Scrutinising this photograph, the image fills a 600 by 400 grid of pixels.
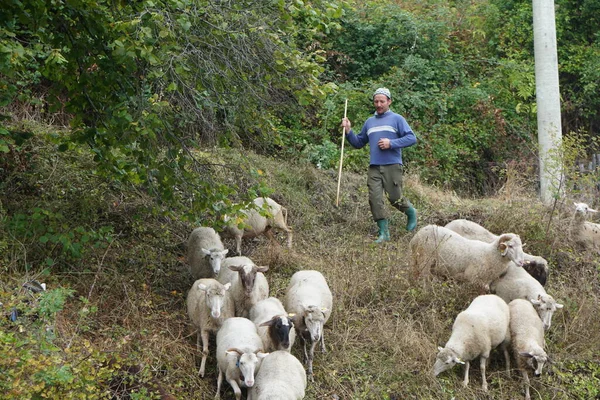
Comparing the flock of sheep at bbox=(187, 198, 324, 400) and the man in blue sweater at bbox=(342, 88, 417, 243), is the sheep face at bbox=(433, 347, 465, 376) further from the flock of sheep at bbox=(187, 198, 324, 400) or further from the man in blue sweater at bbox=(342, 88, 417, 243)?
the man in blue sweater at bbox=(342, 88, 417, 243)

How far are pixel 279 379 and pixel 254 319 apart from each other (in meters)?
1.42

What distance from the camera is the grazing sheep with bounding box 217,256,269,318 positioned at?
28.1 ft

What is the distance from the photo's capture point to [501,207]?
11656 mm

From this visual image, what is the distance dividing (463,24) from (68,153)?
11865 millimetres

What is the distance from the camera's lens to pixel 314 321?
7.89 metres

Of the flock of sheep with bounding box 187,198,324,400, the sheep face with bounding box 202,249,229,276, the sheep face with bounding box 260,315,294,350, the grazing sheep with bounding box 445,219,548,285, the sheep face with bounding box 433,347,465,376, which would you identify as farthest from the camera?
the grazing sheep with bounding box 445,219,548,285

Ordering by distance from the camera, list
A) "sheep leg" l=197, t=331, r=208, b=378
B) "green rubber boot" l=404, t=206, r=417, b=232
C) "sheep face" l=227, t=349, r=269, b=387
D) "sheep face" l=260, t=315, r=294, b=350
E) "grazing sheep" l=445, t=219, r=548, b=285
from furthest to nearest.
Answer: "green rubber boot" l=404, t=206, r=417, b=232
"grazing sheep" l=445, t=219, r=548, b=285
"sheep leg" l=197, t=331, r=208, b=378
"sheep face" l=260, t=315, r=294, b=350
"sheep face" l=227, t=349, r=269, b=387

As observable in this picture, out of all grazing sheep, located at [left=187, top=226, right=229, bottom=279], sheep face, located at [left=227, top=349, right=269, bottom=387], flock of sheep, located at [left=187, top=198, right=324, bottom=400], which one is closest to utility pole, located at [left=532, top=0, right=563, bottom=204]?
flock of sheep, located at [left=187, top=198, right=324, bottom=400]

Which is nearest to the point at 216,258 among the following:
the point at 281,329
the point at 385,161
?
the point at 281,329

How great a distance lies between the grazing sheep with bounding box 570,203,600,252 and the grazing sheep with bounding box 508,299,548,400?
2.74 m

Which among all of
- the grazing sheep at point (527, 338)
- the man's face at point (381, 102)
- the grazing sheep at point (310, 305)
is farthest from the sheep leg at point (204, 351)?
the man's face at point (381, 102)

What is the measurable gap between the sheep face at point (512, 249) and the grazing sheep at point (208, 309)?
11.5 feet

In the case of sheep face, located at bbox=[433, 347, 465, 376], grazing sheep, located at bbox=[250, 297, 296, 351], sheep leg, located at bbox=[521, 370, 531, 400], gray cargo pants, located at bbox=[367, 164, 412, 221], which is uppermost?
gray cargo pants, located at bbox=[367, 164, 412, 221]

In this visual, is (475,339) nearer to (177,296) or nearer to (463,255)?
(463,255)
